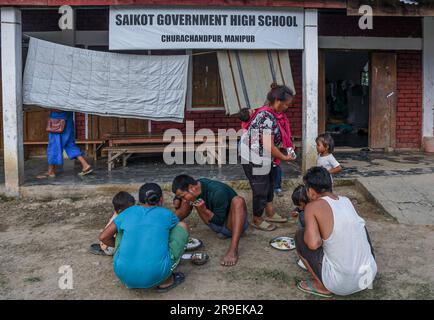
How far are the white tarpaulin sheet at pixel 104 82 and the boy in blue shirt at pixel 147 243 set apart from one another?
3794 mm

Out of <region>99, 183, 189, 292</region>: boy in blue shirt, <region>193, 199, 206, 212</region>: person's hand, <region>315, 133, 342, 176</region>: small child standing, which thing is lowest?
<region>99, 183, 189, 292</region>: boy in blue shirt

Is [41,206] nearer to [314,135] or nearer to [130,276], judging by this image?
[130,276]

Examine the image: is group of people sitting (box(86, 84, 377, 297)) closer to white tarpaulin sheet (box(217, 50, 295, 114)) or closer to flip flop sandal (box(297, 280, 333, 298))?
flip flop sandal (box(297, 280, 333, 298))

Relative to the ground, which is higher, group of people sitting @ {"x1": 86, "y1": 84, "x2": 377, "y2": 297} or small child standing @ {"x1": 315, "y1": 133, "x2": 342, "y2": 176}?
small child standing @ {"x1": 315, "y1": 133, "x2": 342, "y2": 176}

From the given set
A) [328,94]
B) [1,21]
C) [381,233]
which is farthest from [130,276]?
[328,94]

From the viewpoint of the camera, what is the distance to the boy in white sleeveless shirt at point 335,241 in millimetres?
3275

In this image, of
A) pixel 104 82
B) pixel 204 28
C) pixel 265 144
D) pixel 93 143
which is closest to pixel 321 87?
pixel 204 28

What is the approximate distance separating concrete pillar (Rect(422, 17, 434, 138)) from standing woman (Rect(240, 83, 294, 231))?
5553 mm

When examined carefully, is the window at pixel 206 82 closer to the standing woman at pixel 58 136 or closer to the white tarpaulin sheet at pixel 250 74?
the white tarpaulin sheet at pixel 250 74

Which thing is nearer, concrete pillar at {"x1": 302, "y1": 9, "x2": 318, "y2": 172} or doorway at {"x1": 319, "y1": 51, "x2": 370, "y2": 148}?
concrete pillar at {"x1": 302, "y1": 9, "x2": 318, "y2": 172}

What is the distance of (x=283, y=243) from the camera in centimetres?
468

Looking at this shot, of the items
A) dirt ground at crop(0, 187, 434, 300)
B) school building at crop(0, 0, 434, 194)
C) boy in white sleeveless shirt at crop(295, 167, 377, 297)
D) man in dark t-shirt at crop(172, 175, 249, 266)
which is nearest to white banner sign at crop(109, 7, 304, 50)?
school building at crop(0, 0, 434, 194)

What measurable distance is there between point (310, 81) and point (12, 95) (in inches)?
173

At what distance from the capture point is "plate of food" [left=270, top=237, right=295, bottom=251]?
15.1 feet
